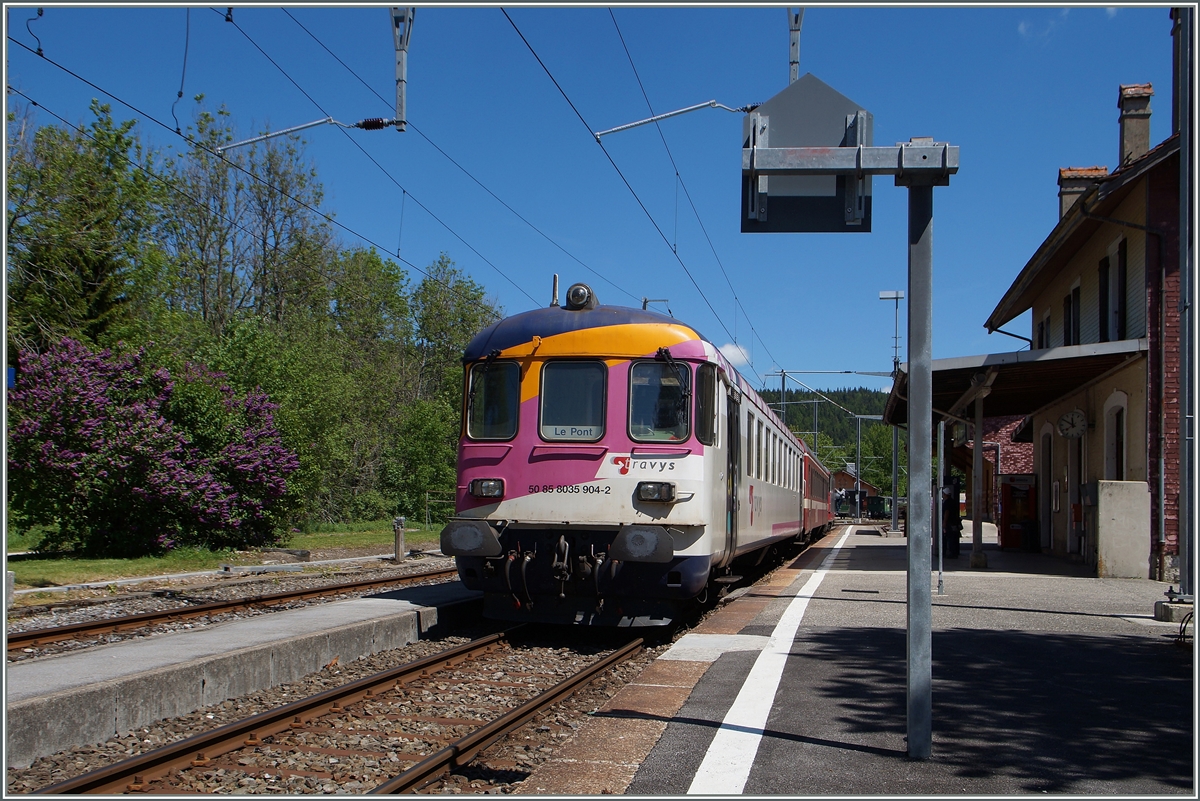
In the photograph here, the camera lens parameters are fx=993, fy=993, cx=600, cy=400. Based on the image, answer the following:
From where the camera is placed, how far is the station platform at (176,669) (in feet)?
17.5

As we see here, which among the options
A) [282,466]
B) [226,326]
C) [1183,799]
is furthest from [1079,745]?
[226,326]

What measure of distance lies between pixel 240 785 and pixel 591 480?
4.74 metres

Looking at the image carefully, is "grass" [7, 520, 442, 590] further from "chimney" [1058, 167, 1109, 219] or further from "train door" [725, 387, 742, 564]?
"chimney" [1058, 167, 1109, 219]

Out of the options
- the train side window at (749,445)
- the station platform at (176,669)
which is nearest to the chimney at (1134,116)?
the train side window at (749,445)

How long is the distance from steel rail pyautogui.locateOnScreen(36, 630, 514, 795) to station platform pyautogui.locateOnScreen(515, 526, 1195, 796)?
178 centimetres

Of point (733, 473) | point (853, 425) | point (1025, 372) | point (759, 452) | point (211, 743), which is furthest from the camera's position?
point (853, 425)

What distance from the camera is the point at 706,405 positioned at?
9.41 m

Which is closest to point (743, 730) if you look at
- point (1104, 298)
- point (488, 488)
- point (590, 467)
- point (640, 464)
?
point (640, 464)

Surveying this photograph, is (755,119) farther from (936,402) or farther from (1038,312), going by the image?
(1038,312)

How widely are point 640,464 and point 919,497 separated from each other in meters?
4.32

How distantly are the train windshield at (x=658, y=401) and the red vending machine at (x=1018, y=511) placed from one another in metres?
18.9

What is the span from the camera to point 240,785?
4887 millimetres

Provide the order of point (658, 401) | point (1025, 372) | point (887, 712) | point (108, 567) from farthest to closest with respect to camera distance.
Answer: point (1025, 372)
point (108, 567)
point (658, 401)
point (887, 712)

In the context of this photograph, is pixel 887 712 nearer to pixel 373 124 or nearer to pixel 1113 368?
pixel 373 124
